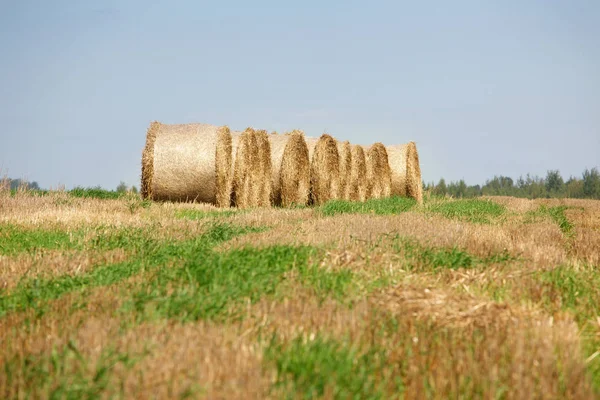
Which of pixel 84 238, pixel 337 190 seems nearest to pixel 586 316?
pixel 84 238

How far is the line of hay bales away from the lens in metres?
16.5

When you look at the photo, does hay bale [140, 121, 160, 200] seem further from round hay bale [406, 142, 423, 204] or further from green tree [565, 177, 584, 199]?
green tree [565, 177, 584, 199]

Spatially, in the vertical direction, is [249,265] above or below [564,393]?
above

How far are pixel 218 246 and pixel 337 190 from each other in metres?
13.5

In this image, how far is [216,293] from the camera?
4.69 meters

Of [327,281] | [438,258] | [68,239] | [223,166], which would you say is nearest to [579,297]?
[438,258]

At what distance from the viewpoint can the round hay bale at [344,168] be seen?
21.1 metres

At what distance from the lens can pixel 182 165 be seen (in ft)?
53.9

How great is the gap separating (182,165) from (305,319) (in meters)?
12.7

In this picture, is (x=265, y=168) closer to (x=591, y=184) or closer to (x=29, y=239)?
(x=29, y=239)

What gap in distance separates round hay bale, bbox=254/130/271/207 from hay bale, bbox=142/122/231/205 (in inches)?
88.4

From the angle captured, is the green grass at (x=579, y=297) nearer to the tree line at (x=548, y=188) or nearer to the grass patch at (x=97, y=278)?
the grass patch at (x=97, y=278)

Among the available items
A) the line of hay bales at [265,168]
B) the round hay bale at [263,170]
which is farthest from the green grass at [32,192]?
the round hay bale at [263,170]

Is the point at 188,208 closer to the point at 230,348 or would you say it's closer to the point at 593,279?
the point at 593,279
